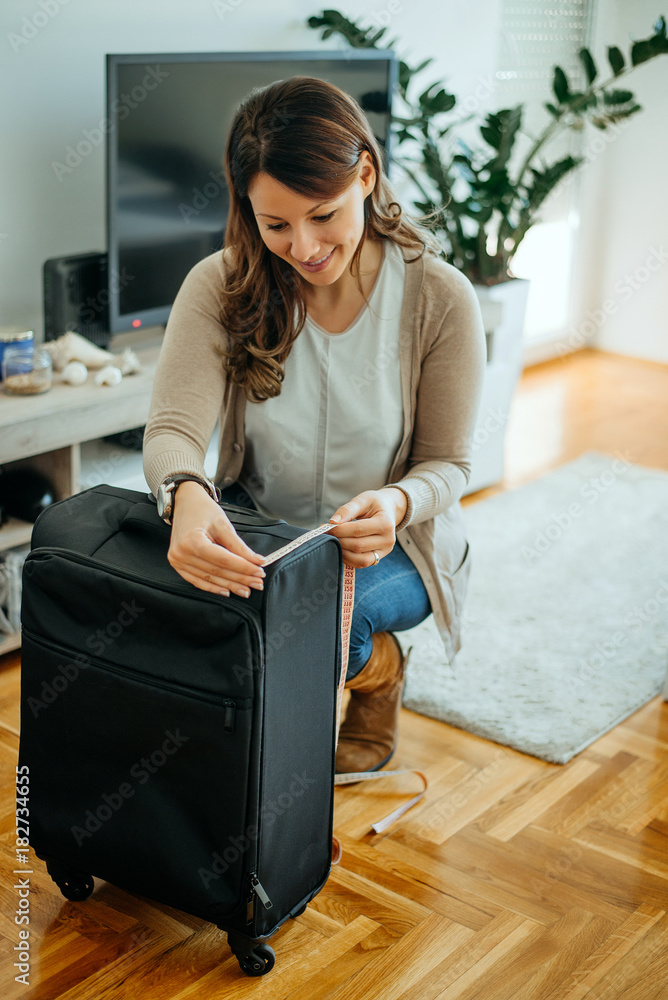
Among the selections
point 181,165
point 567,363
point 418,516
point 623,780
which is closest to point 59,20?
point 181,165

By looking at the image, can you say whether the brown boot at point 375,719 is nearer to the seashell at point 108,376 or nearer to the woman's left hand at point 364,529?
the woman's left hand at point 364,529

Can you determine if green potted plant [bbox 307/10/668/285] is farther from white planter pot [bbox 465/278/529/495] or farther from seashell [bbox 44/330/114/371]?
seashell [bbox 44/330/114/371]

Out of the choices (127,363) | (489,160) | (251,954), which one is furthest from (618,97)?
(251,954)

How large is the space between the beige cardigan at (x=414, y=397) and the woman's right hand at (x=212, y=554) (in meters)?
0.16

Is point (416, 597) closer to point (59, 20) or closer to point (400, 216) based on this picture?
point (400, 216)

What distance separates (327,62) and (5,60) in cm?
80

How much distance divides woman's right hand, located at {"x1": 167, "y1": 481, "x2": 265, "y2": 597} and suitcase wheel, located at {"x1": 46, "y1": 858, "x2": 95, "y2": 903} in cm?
48

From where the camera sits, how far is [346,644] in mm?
1454

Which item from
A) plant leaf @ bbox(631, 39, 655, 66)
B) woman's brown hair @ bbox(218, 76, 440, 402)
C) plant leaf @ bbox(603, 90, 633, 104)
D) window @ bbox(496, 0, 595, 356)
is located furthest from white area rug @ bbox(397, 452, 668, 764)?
window @ bbox(496, 0, 595, 356)

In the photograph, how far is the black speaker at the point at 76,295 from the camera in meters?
2.20

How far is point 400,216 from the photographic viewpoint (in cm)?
154

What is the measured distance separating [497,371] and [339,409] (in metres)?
1.50

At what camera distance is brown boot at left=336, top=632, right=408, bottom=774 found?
1703 mm

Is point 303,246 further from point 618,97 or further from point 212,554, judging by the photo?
point 618,97
